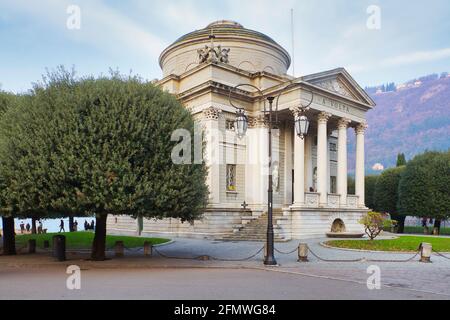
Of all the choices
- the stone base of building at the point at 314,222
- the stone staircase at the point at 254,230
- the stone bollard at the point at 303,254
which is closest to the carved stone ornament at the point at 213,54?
the stone staircase at the point at 254,230

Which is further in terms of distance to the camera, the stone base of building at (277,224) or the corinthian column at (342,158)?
the corinthian column at (342,158)

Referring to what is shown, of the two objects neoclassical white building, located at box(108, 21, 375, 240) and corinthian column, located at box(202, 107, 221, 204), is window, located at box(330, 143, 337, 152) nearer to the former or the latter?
neoclassical white building, located at box(108, 21, 375, 240)

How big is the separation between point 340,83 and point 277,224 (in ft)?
42.6

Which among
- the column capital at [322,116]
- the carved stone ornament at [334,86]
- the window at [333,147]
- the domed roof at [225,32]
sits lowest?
the window at [333,147]

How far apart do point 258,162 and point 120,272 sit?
19028 millimetres

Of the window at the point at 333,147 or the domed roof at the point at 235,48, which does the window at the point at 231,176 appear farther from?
the window at the point at 333,147

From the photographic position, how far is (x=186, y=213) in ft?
56.0

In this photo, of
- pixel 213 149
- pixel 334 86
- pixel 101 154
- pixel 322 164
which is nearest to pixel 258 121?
pixel 213 149

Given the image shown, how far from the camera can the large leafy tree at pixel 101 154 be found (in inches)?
598

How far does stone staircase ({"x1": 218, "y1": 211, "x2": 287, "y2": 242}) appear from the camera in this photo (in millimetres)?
26438

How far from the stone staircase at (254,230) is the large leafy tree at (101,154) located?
9.85 m

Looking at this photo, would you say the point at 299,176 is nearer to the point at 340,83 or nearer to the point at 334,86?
the point at 334,86

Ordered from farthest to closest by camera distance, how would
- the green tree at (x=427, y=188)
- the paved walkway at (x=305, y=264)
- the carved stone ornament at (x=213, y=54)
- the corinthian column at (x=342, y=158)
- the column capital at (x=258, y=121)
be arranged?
the green tree at (x=427, y=188) → the corinthian column at (x=342, y=158) → the carved stone ornament at (x=213, y=54) → the column capital at (x=258, y=121) → the paved walkway at (x=305, y=264)
